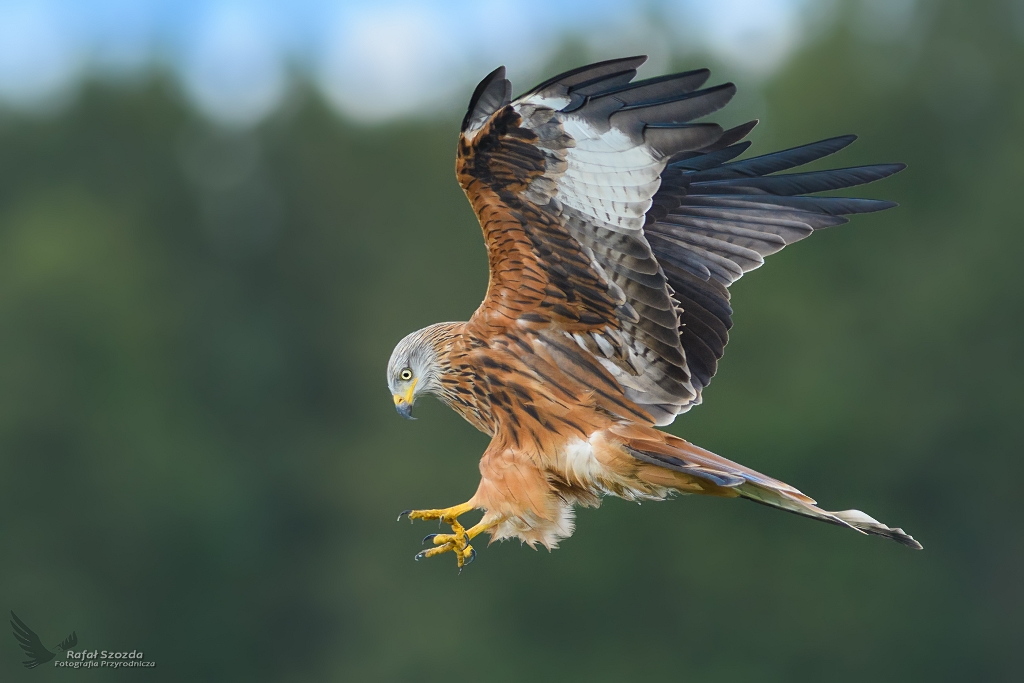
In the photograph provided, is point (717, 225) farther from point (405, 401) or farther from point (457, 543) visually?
point (457, 543)

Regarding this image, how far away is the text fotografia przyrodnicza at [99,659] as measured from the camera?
2497 centimetres

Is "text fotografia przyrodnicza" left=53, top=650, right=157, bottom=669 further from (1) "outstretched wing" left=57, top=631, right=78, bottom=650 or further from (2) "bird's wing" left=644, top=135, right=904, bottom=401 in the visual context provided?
(2) "bird's wing" left=644, top=135, right=904, bottom=401

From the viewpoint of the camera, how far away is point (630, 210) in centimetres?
584

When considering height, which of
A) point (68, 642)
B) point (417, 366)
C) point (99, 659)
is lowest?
point (99, 659)

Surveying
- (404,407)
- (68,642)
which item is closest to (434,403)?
(68,642)

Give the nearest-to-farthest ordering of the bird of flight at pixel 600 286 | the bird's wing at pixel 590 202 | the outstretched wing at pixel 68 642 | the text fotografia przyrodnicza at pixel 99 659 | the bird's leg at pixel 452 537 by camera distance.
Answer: the bird's wing at pixel 590 202 < the bird of flight at pixel 600 286 < the bird's leg at pixel 452 537 < the outstretched wing at pixel 68 642 < the text fotografia przyrodnicza at pixel 99 659

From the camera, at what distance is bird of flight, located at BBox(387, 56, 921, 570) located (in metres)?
5.55

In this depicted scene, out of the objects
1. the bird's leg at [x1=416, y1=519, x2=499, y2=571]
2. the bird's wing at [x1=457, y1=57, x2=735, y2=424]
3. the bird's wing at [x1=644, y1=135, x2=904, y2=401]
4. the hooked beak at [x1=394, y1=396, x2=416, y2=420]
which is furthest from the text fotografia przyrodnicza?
the bird's wing at [x1=457, y1=57, x2=735, y2=424]

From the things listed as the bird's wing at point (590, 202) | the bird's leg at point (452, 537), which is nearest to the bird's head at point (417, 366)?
the bird's wing at point (590, 202)

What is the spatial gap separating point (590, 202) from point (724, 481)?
4.61 ft

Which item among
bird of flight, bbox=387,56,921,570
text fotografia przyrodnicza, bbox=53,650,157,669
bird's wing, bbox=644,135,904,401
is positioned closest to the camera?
bird of flight, bbox=387,56,921,570

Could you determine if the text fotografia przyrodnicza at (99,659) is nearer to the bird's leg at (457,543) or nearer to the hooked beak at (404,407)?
the hooked beak at (404,407)

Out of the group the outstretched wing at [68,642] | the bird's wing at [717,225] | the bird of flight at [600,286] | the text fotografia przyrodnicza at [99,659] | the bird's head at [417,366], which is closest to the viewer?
the bird of flight at [600,286]

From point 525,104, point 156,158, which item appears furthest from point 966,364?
point 525,104
